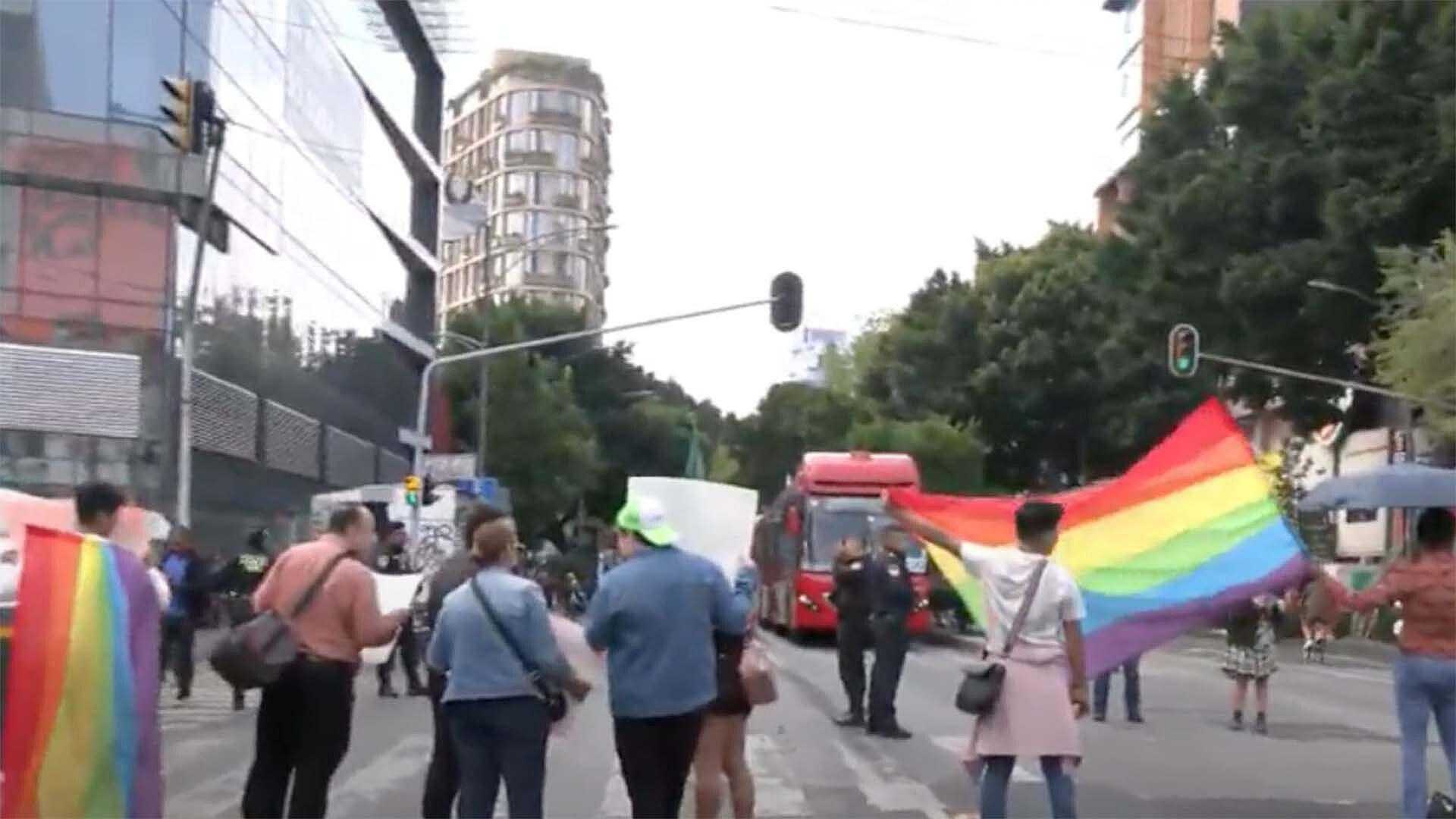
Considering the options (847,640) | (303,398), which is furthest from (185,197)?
(847,640)

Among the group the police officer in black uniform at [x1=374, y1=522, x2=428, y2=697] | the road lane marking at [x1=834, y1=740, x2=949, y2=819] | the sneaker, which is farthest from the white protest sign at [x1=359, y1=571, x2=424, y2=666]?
the police officer in black uniform at [x1=374, y1=522, x2=428, y2=697]

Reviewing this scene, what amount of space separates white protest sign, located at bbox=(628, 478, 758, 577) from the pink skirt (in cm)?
138

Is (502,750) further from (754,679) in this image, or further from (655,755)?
(754,679)

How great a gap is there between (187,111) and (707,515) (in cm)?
1526

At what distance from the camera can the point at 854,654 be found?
2008cm

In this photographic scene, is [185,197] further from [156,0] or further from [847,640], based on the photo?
[847,640]

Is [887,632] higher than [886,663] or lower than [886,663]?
higher

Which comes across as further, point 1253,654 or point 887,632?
point 1253,654

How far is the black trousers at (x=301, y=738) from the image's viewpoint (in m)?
9.79

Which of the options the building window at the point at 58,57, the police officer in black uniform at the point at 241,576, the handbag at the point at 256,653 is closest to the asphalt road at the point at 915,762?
the police officer in black uniform at the point at 241,576

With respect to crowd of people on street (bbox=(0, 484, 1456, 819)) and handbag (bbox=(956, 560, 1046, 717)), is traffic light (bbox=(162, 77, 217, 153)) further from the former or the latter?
handbag (bbox=(956, 560, 1046, 717))

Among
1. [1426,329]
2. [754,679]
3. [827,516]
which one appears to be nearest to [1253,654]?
[754,679]

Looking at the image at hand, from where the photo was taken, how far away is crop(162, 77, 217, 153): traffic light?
23.7m

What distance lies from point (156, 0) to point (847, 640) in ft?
69.8
